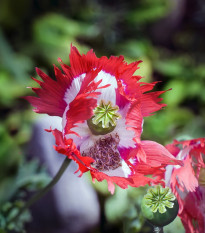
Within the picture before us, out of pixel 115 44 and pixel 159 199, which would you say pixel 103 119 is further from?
pixel 115 44

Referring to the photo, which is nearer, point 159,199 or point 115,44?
point 159,199

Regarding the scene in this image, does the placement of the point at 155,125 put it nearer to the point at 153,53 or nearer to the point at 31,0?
the point at 153,53

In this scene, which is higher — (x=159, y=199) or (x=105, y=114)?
(x=105, y=114)

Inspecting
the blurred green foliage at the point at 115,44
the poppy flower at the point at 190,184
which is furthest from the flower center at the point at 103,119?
the blurred green foliage at the point at 115,44

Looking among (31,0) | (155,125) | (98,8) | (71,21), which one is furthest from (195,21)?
(155,125)

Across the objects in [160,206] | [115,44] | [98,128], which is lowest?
[160,206]

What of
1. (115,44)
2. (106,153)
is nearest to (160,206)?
(106,153)
